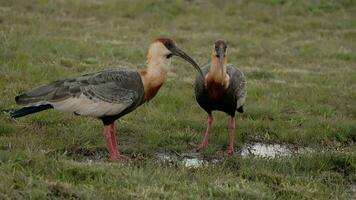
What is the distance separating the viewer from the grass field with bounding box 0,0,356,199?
19.0ft

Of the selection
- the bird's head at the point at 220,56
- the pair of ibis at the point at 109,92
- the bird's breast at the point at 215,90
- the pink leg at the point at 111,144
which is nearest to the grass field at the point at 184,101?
the pink leg at the point at 111,144

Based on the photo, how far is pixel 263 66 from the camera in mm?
12414

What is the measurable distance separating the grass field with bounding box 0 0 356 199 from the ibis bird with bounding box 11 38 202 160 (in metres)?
0.39

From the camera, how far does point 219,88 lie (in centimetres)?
759

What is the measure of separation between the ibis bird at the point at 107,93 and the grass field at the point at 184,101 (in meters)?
0.39

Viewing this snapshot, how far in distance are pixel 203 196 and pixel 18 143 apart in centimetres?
216

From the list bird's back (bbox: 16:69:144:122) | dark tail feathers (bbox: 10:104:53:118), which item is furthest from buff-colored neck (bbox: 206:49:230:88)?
dark tail feathers (bbox: 10:104:53:118)

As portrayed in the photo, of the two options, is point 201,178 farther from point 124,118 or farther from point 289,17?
point 289,17

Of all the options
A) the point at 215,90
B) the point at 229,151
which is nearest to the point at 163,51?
the point at 215,90

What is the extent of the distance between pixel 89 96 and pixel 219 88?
151cm

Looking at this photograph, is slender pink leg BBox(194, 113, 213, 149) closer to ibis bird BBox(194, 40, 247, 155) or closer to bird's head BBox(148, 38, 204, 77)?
ibis bird BBox(194, 40, 247, 155)

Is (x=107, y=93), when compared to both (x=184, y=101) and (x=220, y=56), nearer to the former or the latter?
(x=220, y=56)

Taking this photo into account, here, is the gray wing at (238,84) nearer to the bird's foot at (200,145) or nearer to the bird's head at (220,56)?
the bird's head at (220,56)

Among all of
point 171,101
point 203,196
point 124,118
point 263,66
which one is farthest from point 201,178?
point 263,66
